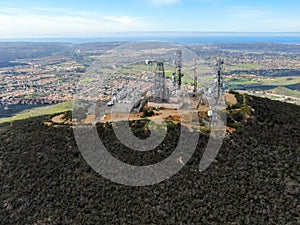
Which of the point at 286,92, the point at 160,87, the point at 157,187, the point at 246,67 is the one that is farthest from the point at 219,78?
the point at 246,67

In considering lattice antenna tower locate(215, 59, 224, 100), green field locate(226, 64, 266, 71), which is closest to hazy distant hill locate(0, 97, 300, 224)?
lattice antenna tower locate(215, 59, 224, 100)

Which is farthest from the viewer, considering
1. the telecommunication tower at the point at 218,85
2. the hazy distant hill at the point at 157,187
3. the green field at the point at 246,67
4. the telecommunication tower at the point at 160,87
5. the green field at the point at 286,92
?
the green field at the point at 246,67

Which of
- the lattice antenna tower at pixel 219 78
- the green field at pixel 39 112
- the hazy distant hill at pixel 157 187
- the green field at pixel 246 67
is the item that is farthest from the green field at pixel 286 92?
the hazy distant hill at pixel 157 187

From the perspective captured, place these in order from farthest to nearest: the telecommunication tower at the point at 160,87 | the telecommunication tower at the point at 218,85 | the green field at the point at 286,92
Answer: the green field at the point at 286,92, the telecommunication tower at the point at 160,87, the telecommunication tower at the point at 218,85

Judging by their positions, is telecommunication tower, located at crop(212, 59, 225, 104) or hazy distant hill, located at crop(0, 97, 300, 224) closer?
hazy distant hill, located at crop(0, 97, 300, 224)

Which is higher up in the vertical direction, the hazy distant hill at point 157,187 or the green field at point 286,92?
the hazy distant hill at point 157,187

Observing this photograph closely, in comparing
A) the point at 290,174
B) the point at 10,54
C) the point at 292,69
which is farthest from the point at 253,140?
the point at 10,54

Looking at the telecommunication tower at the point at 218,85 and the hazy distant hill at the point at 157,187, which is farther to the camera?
the telecommunication tower at the point at 218,85

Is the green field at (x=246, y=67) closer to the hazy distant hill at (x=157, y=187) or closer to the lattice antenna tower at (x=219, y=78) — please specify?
the lattice antenna tower at (x=219, y=78)

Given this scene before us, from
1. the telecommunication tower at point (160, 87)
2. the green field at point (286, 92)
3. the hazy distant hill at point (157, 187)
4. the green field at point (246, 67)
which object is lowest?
the green field at point (286, 92)

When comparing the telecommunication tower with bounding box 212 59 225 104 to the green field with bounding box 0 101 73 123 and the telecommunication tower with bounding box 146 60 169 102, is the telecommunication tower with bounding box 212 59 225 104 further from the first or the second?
the green field with bounding box 0 101 73 123
